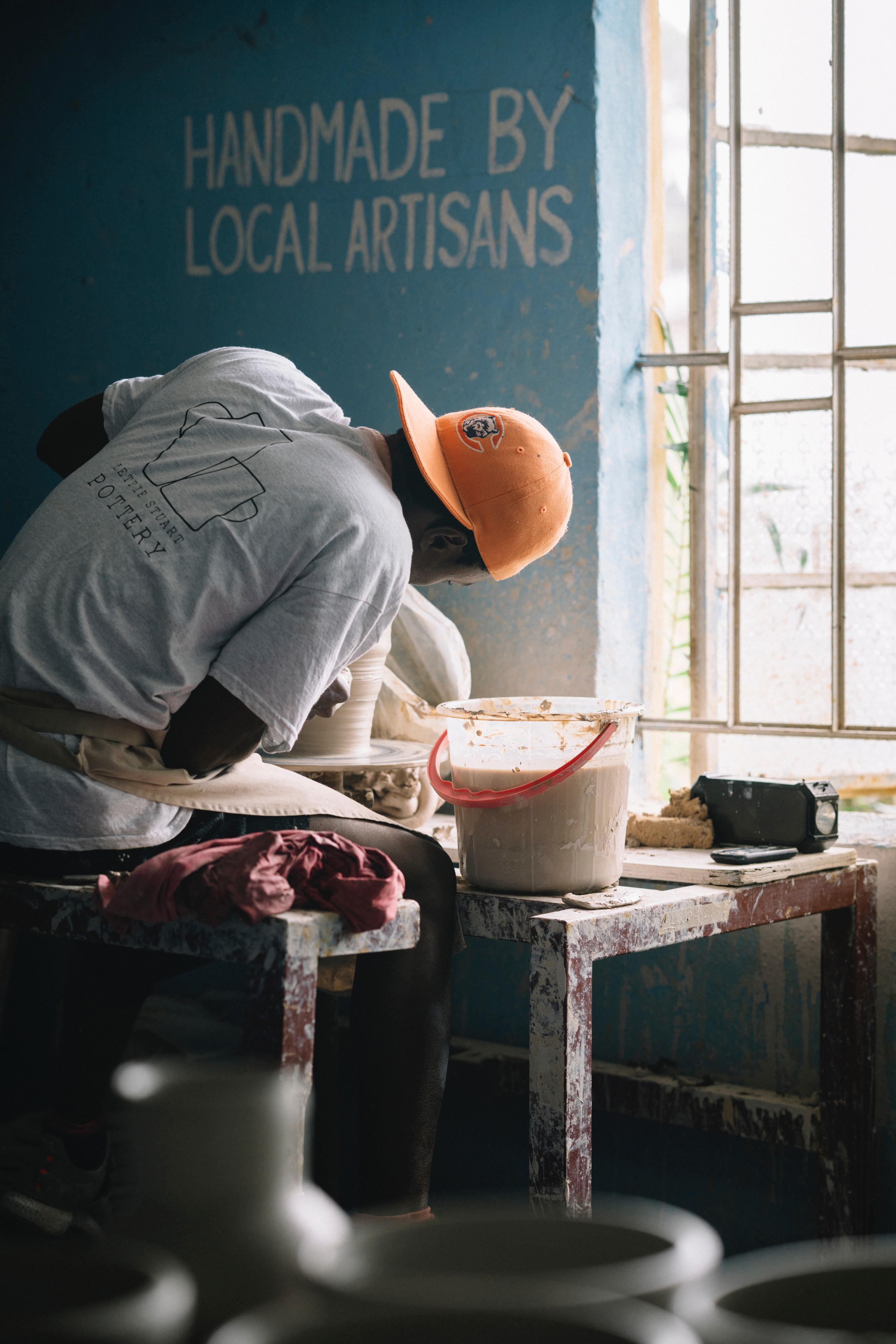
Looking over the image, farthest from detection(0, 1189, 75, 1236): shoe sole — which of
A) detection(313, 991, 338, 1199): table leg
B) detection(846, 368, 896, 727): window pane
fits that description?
detection(846, 368, 896, 727): window pane

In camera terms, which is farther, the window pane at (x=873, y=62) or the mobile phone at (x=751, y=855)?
the window pane at (x=873, y=62)

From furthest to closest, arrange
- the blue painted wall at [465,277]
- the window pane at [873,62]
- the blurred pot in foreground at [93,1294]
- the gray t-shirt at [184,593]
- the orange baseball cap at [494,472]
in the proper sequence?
1. the window pane at [873,62]
2. the blue painted wall at [465,277]
3. the orange baseball cap at [494,472]
4. the gray t-shirt at [184,593]
5. the blurred pot in foreground at [93,1294]

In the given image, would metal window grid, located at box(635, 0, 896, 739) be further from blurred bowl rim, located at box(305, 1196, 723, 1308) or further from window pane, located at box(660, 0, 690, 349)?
blurred bowl rim, located at box(305, 1196, 723, 1308)

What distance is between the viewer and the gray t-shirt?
60.8 inches

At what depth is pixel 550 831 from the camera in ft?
5.55

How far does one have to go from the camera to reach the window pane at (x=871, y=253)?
2508mm

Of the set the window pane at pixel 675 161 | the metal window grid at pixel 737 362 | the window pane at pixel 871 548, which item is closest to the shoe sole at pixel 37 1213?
the metal window grid at pixel 737 362

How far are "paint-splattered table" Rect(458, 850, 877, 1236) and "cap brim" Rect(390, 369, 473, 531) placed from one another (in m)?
0.59

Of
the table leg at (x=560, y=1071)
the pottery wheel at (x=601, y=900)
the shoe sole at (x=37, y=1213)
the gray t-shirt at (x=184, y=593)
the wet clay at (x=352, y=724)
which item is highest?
the gray t-shirt at (x=184, y=593)

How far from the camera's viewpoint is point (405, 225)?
8.61 ft

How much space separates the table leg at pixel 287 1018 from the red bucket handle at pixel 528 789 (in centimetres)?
43

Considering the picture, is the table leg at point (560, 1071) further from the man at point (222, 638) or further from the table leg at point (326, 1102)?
the table leg at point (326, 1102)

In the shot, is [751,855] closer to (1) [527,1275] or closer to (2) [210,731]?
(2) [210,731]

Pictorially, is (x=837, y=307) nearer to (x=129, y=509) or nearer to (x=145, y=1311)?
(x=129, y=509)
